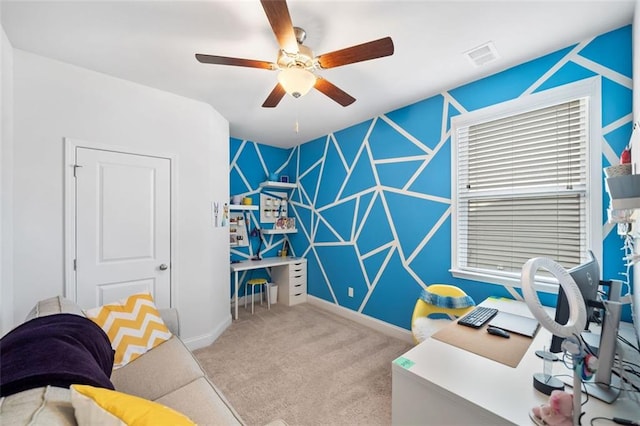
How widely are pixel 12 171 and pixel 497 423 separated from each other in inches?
130

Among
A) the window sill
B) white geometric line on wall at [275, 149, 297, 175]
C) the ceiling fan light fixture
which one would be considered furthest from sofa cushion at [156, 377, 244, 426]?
white geometric line on wall at [275, 149, 297, 175]

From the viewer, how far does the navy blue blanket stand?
773 mm

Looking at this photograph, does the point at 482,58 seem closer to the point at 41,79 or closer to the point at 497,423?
the point at 497,423

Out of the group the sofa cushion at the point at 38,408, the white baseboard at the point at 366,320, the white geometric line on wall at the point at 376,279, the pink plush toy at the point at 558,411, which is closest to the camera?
the sofa cushion at the point at 38,408

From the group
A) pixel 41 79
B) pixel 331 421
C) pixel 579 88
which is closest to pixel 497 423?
pixel 331 421

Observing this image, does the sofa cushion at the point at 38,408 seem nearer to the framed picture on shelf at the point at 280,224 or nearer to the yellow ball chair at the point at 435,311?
the yellow ball chair at the point at 435,311

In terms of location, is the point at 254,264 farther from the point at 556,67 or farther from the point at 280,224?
the point at 556,67

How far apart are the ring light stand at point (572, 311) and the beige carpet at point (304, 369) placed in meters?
1.37

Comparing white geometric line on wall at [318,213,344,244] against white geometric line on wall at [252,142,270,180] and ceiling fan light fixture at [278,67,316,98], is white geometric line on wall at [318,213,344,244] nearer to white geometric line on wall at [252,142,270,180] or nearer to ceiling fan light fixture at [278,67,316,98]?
white geometric line on wall at [252,142,270,180]

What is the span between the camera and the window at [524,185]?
1.96 m

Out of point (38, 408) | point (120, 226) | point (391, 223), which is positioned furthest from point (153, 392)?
point (391, 223)

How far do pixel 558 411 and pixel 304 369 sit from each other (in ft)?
6.53

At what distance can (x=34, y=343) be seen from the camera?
94 cm

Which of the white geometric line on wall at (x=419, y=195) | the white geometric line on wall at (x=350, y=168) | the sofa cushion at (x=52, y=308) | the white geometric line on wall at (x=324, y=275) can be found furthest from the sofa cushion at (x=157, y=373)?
the white geometric line on wall at (x=350, y=168)
